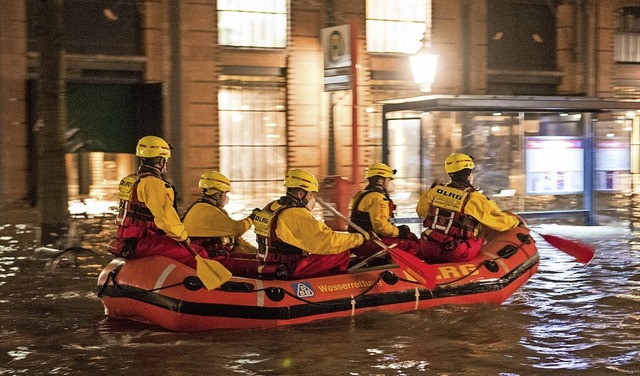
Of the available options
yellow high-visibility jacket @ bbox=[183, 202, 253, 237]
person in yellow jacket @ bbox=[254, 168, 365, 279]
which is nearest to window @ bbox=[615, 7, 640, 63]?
yellow high-visibility jacket @ bbox=[183, 202, 253, 237]

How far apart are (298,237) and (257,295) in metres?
0.67

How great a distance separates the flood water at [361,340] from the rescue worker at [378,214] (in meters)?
1.38

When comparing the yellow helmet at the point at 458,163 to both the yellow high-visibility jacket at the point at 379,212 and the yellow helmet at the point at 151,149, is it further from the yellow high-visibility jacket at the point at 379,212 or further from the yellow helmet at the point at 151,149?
the yellow helmet at the point at 151,149

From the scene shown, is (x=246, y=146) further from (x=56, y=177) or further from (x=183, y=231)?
(x=183, y=231)

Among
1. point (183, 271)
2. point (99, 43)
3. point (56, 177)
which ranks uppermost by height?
point (99, 43)

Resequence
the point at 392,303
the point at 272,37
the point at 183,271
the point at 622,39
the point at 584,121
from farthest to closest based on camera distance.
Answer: the point at 622,39
the point at 272,37
the point at 584,121
the point at 392,303
the point at 183,271

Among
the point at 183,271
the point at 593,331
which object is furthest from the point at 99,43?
the point at 593,331

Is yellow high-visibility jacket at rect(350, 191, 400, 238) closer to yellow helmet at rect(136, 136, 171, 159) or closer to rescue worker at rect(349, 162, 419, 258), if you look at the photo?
rescue worker at rect(349, 162, 419, 258)

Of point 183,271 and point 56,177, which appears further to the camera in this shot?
point 56,177

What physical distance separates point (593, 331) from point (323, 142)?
11434 millimetres

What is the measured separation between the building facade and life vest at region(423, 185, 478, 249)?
7751mm

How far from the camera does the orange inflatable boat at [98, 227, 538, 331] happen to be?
8.40 m

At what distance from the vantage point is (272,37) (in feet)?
63.3

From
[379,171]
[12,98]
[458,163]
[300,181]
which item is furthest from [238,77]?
A: [300,181]
